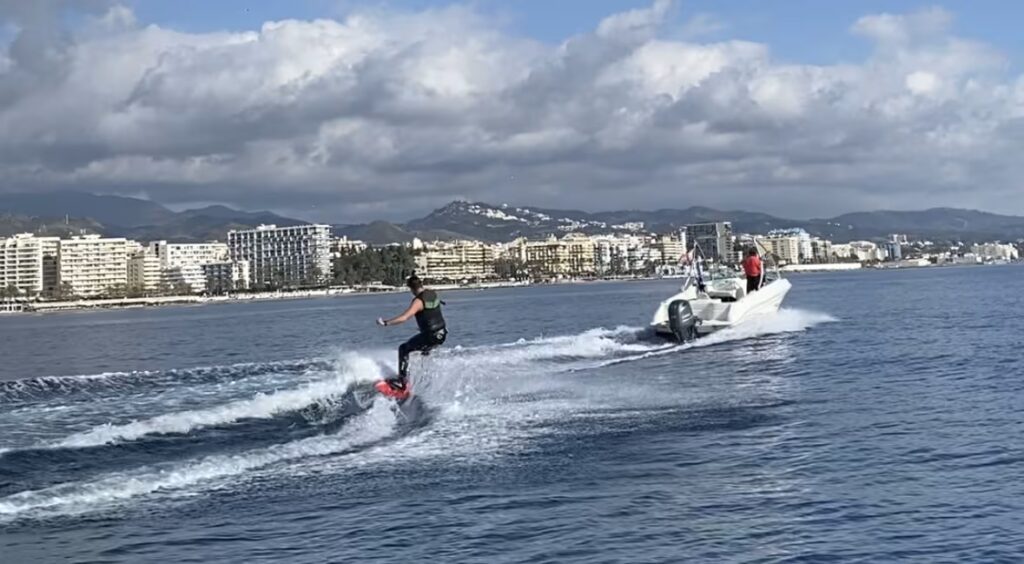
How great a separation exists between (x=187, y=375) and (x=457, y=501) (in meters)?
19.8

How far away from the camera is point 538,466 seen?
13.6 meters

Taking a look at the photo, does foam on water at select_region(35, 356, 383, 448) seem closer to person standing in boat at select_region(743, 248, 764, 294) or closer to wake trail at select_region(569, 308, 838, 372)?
wake trail at select_region(569, 308, 838, 372)

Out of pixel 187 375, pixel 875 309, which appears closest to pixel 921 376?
pixel 187 375

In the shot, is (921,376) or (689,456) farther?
(921,376)

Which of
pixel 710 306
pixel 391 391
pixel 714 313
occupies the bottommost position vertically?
pixel 391 391

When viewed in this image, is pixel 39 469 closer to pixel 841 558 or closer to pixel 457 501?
pixel 457 501

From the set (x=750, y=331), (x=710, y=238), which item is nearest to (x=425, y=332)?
(x=750, y=331)

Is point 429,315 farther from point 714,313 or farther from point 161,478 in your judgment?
point 714,313

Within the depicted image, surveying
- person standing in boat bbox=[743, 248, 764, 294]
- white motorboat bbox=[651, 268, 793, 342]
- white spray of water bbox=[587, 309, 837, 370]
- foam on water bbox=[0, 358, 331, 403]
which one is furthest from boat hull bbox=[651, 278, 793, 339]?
foam on water bbox=[0, 358, 331, 403]

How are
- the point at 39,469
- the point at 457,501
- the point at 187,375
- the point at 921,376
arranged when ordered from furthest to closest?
the point at 187,375
the point at 921,376
the point at 39,469
the point at 457,501

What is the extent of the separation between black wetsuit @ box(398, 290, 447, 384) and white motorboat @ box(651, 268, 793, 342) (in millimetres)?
16334

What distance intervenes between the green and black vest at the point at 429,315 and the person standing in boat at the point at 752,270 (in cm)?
2277

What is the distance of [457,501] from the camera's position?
11.9 metres

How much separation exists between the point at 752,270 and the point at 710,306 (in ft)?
13.1
